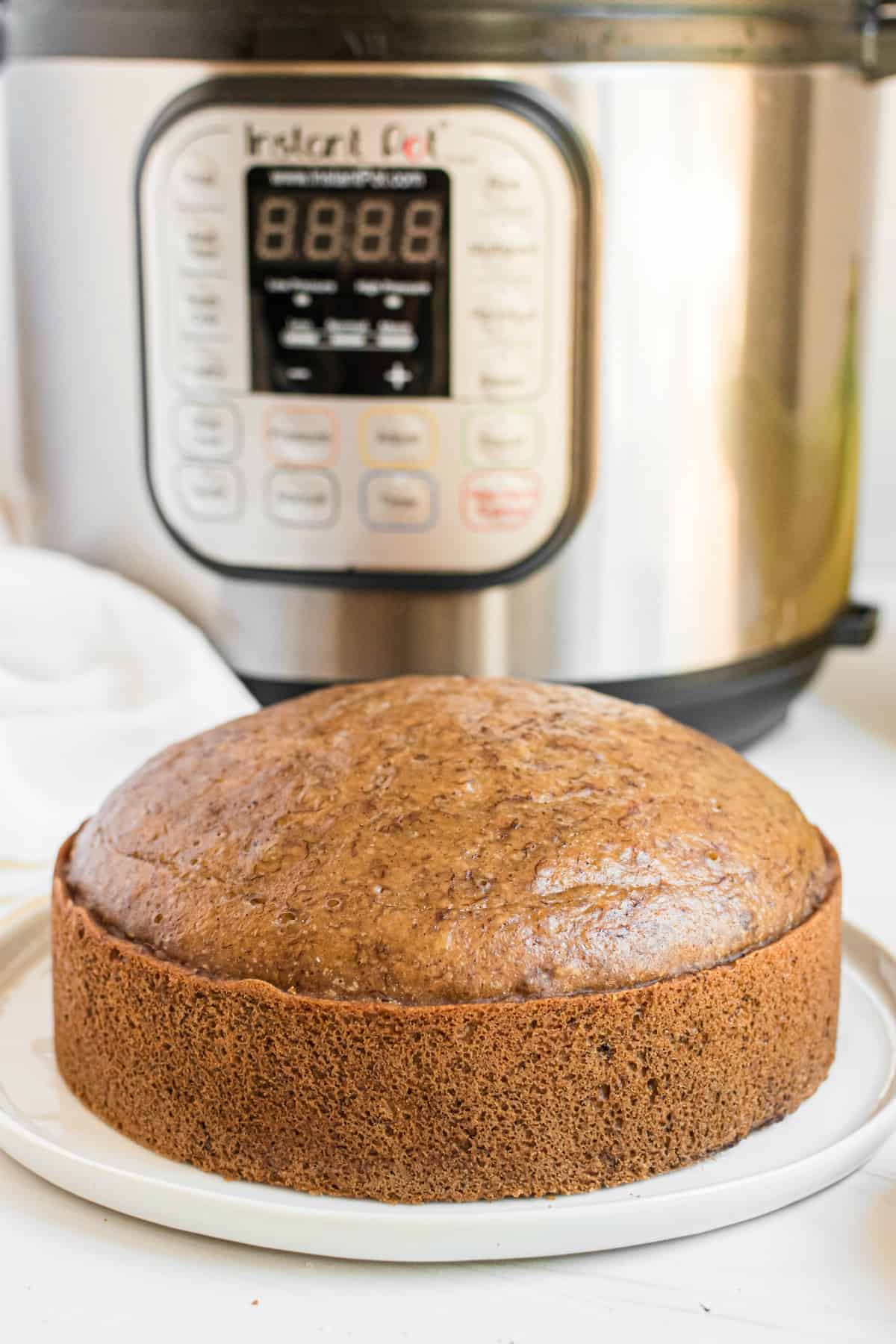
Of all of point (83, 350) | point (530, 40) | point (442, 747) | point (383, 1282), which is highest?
point (530, 40)

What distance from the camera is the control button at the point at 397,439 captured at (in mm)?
849

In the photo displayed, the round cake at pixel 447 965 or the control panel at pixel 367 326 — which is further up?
the control panel at pixel 367 326

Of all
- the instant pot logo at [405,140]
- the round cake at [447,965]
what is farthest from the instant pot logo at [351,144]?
the round cake at [447,965]

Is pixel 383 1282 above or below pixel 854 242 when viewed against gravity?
below

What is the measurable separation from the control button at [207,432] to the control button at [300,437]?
2 cm

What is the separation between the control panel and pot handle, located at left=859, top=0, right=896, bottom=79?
0.70ft

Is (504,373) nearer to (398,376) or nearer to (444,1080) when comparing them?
(398,376)

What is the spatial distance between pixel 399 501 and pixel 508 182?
17 centimetres

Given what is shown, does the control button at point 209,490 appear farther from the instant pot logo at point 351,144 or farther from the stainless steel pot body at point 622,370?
the instant pot logo at point 351,144

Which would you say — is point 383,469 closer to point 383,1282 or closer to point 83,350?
point 83,350

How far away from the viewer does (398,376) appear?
0.84 metres

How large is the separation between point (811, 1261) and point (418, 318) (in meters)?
0.53

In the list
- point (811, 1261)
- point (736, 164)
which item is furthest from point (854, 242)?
point (811, 1261)

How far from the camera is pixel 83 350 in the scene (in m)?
0.91
